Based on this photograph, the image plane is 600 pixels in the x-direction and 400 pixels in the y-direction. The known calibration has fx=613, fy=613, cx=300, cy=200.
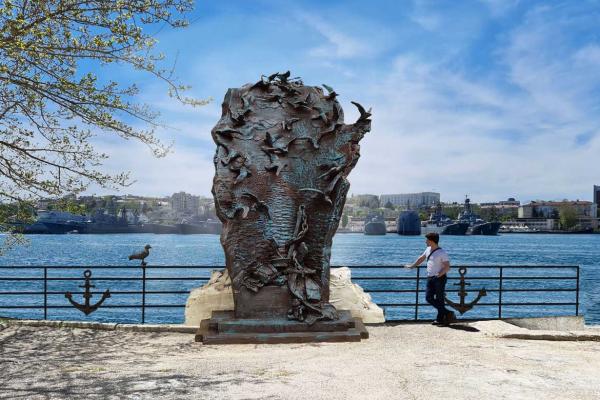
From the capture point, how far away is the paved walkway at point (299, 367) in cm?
632

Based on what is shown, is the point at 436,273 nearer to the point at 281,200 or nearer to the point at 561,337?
the point at 561,337

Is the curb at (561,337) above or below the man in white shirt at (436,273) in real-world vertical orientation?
below

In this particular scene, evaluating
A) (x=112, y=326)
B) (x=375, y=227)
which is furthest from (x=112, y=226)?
(x=112, y=326)

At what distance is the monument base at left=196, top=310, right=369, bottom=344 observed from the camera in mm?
8555

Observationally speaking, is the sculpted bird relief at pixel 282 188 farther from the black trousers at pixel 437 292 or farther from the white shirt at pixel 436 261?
the black trousers at pixel 437 292

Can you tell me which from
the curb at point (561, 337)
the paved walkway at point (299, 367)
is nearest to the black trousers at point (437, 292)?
the paved walkway at point (299, 367)

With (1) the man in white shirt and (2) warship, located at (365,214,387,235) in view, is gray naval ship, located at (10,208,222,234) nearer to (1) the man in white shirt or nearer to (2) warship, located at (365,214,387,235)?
(2) warship, located at (365,214,387,235)

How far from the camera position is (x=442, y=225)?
121188 mm

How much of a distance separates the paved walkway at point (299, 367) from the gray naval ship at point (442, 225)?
352 ft

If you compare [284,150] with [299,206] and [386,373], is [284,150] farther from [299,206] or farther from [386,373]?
[386,373]

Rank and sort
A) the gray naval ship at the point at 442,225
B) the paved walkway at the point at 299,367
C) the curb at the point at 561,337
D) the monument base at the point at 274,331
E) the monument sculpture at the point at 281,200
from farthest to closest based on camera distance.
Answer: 1. the gray naval ship at the point at 442,225
2. the curb at the point at 561,337
3. the monument sculpture at the point at 281,200
4. the monument base at the point at 274,331
5. the paved walkway at the point at 299,367

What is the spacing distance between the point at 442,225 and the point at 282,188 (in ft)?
379

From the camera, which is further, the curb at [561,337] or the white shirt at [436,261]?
the white shirt at [436,261]

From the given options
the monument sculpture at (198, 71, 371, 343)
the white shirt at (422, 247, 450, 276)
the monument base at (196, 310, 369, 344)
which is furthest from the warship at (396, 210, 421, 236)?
the monument base at (196, 310, 369, 344)
